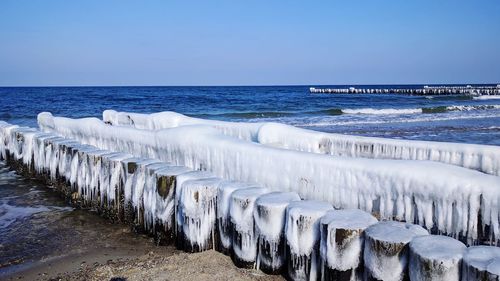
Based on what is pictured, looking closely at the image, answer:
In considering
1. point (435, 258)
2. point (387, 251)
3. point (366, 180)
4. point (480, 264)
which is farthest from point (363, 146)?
point (480, 264)

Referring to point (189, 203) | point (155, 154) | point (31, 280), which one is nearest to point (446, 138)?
point (155, 154)

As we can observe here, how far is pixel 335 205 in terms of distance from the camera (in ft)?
12.4

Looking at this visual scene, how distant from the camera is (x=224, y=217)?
11.7ft

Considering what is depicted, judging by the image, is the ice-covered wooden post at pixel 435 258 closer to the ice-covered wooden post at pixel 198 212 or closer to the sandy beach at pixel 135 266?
the sandy beach at pixel 135 266

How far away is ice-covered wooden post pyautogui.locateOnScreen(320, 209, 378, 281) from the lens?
2.66 m

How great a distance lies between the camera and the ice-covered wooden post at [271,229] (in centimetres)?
315

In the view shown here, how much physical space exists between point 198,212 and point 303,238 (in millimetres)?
1132

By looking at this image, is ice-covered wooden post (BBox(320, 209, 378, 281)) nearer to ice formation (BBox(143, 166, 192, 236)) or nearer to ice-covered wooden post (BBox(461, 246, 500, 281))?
ice-covered wooden post (BBox(461, 246, 500, 281))

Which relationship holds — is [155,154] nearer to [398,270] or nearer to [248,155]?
[248,155]

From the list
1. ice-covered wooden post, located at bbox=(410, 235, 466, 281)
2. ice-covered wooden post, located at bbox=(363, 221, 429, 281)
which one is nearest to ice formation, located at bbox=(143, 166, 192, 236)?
ice-covered wooden post, located at bbox=(363, 221, 429, 281)

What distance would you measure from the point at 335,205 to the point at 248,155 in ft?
3.50

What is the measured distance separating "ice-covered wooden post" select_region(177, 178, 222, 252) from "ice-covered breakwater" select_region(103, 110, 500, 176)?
240 cm

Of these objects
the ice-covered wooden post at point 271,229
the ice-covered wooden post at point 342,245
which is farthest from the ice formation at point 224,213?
the ice-covered wooden post at point 342,245

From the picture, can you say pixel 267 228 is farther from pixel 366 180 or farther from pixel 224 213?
pixel 366 180
